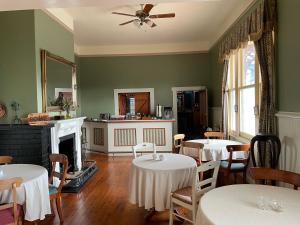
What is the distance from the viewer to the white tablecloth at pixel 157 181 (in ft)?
9.15

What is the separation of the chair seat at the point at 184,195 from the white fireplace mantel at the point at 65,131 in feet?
7.59

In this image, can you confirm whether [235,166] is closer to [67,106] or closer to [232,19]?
[232,19]

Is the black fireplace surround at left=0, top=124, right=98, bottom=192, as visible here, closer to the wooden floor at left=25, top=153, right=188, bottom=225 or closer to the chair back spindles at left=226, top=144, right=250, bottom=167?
the wooden floor at left=25, top=153, right=188, bottom=225

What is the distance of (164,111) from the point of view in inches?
299

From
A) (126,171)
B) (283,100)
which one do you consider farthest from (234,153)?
(126,171)

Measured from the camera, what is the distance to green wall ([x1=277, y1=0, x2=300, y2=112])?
269cm

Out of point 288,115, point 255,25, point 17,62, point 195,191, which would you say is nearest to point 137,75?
point 17,62

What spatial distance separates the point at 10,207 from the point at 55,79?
8.83ft

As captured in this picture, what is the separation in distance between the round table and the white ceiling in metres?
2.08

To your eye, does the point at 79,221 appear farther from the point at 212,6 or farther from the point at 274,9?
the point at 212,6

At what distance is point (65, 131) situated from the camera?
4547 mm

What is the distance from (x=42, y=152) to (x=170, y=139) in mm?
3934

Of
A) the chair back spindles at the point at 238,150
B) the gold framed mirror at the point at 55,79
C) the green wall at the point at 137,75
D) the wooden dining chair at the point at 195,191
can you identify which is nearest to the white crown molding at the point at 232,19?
the green wall at the point at 137,75

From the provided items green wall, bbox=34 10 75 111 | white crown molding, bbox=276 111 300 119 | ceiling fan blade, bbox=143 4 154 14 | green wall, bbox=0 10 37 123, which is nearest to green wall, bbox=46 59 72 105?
green wall, bbox=34 10 75 111
